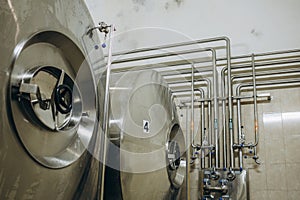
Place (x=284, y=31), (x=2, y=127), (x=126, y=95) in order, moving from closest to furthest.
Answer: (x=2, y=127) < (x=126, y=95) < (x=284, y=31)

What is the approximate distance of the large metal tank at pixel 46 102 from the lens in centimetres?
71

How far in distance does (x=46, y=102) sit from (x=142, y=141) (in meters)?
0.59

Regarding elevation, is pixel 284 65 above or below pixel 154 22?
below

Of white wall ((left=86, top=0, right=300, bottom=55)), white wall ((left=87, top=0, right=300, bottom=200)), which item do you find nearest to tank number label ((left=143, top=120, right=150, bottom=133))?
white wall ((left=87, top=0, right=300, bottom=200))

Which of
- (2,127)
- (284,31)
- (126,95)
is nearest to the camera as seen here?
(2,127)

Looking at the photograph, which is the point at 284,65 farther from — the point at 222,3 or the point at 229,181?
the point at 229,181

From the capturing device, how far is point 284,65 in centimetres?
221

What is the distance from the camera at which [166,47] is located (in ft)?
8.14

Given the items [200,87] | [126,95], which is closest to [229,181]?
[200,87]

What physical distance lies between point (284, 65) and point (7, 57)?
1.95m

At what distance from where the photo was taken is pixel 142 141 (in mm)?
1341

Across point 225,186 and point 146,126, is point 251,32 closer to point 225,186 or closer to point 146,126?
point 225,186

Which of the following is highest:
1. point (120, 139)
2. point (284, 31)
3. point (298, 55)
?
point (284, 31)

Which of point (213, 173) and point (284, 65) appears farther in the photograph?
point (284, 65)
